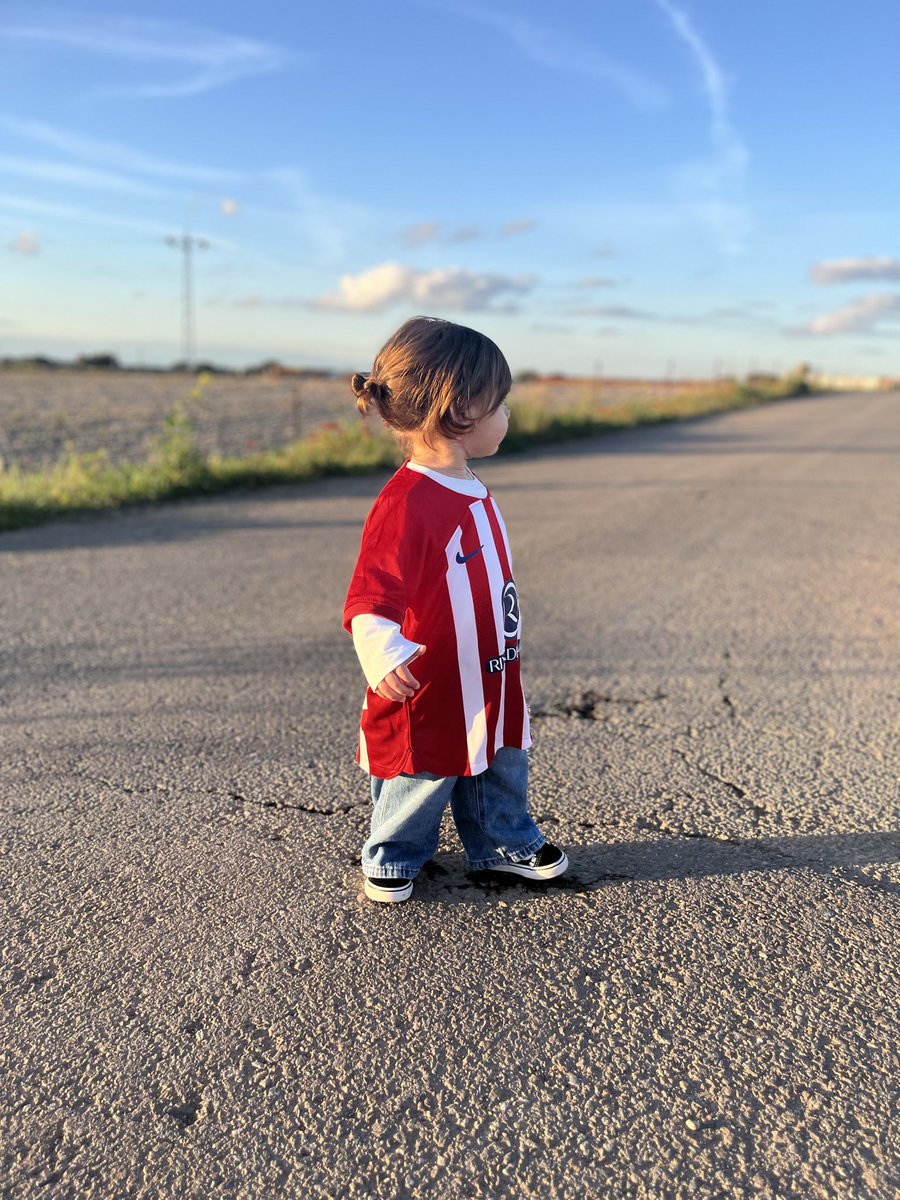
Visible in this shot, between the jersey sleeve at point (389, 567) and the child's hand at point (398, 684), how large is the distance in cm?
10

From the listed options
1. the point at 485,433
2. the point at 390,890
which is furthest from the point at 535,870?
the point at 485,433

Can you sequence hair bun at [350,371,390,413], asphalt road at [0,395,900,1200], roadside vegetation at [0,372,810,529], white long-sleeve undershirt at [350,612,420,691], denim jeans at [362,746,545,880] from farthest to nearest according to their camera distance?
roadside vegetation at [0,372,810,529]
denim jeans at [362,746,545,880]
hair bun at [350,371,390,413]
white long-sleeve undershirt at [350,612,420,691]
asphalt road at [0,395,900,1200]

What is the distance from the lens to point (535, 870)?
2.29 meters

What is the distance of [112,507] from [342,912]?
20.6 ft

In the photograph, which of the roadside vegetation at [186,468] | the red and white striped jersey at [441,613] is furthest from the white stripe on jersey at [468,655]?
the roadside vegetation at [186,468]

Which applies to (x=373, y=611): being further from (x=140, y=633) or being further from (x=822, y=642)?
(x=822, y=642)

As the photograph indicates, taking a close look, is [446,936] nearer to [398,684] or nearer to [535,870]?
[535,870]

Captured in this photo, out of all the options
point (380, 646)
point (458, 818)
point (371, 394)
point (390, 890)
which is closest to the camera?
point (380, 646)

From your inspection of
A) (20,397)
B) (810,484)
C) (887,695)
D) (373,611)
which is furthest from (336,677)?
(20,397)

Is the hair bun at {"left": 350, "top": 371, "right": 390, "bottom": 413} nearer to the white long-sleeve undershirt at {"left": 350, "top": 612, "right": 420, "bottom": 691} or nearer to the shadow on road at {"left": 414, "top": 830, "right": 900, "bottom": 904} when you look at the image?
the white long-sleeve undershirt at {"left": 350, "top": 612, "right": 420, "bottom": 691}

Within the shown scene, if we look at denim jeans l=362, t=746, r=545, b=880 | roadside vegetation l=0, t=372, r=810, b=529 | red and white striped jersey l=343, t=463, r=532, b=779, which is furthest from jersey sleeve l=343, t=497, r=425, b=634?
roadside vegetation l=0, t=372, r=810, b=529

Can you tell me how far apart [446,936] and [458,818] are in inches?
Result: 13.0

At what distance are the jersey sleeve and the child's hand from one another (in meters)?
0.10

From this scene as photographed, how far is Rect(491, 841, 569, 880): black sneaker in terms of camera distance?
229 centimetres
